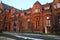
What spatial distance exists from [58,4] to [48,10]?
11.5 feet

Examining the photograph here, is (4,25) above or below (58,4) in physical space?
below

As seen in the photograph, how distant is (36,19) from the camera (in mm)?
36688

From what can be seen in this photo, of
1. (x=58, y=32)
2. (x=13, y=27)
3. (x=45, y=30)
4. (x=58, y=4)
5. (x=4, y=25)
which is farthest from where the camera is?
(x=4, y=25)

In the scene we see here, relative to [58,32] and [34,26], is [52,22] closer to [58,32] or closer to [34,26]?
[58,32]

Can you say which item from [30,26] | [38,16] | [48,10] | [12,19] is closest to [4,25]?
[12,19]

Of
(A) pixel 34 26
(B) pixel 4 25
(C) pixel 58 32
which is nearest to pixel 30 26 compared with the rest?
(A) pixel 34 26

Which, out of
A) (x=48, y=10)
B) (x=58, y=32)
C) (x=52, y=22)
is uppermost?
(x=48, y=10)

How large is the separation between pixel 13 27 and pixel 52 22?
60.2 feet

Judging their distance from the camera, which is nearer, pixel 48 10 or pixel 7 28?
pixel 48 10

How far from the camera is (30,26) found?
38.3 metres

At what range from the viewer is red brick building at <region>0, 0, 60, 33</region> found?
3164cm

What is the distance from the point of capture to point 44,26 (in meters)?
34.2

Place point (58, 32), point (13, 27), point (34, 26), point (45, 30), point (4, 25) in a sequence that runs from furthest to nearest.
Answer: point (4, 25) → point (13, 27) → point (34, 26) → point (45, 30) → point (58, 32)

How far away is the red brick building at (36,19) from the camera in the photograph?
1246 inches
